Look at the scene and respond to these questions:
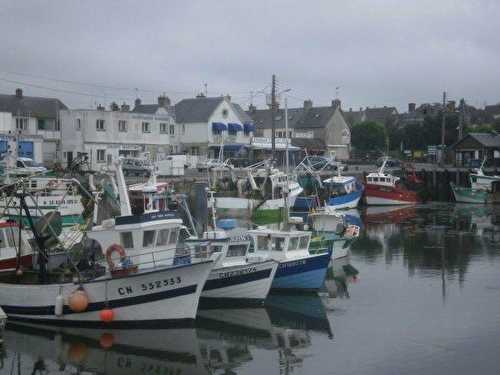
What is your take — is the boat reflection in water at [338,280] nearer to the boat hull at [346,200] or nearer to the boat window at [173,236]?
the boat window at [173,236]

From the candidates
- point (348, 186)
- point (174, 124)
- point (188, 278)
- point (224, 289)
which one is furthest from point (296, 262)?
point (174, 124)

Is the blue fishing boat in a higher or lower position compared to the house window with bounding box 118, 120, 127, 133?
lower

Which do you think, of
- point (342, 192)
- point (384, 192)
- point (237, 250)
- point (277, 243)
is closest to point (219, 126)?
point (342, 192)

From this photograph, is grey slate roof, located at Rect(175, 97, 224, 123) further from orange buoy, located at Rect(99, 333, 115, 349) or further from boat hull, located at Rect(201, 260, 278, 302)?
orange buoy, located at Rect(99, 333, 115, 349)

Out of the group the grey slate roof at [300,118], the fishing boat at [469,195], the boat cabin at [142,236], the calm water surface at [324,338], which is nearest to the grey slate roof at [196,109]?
the grey slate roof at [300,118]

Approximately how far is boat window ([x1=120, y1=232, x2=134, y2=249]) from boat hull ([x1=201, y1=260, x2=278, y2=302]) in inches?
117

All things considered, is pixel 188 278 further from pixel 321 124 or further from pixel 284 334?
pixel 321 124

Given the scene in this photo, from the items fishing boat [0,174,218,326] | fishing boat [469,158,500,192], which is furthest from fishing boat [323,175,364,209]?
fishing boat [0,174,218,326]

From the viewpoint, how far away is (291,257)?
2461 cm

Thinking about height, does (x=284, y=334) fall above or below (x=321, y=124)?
below

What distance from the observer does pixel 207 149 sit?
67312 millimetres

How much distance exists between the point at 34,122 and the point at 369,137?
48.8 meters

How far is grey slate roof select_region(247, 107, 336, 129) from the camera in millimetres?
89688

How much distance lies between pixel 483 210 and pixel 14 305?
4506 cm
